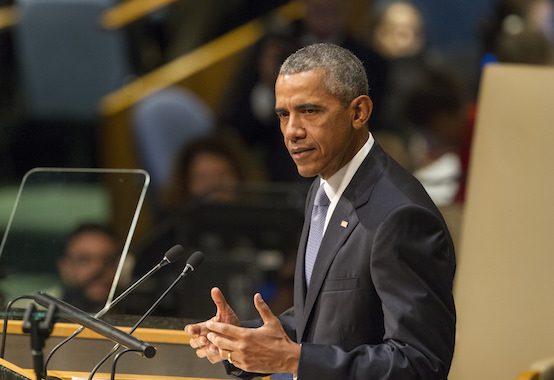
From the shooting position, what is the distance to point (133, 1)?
8.67m

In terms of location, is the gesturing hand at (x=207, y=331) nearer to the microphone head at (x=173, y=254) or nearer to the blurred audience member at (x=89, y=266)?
the microphone head at (x=173, y=254)

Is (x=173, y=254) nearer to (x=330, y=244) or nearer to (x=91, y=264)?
(x=330, y=244)

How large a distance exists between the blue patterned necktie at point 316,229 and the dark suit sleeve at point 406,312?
249mm

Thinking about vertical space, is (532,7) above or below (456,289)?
above

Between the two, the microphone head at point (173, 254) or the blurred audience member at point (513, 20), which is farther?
the blurred audience member at point (513, 20)

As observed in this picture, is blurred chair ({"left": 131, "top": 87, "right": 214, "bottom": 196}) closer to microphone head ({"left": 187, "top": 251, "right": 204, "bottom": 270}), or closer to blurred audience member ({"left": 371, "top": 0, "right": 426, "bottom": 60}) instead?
blurred audience member ({"left": 371, "top": 0, "right": 426, "bottom": 60})

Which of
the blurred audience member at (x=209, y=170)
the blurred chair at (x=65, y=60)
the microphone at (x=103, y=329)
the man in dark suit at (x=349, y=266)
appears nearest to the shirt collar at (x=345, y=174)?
the man in dark suit at (x=349, y=266)

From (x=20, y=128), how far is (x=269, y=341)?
224 inches

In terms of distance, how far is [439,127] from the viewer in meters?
6.62

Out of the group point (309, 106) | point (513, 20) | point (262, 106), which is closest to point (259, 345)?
point (309, 106)

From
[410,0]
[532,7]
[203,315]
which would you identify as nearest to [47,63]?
[410,0]

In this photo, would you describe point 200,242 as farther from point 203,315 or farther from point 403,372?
point 403,372

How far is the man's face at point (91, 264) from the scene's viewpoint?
4.36 metres

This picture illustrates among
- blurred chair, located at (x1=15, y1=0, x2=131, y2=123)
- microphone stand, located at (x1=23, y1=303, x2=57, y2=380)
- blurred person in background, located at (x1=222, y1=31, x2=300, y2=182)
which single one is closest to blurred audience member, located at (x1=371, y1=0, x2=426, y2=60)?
blurred person in background, located at (x1=222, y1=31, x2=300, y2=182)
